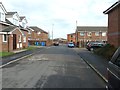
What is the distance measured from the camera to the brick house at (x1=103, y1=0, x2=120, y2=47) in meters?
25.6

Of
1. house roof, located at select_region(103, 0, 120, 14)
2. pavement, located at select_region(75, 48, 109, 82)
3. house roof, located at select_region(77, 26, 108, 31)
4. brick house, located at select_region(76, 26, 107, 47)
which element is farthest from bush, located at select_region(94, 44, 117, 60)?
house roof, located at select_region(77, 26, 108, 31)

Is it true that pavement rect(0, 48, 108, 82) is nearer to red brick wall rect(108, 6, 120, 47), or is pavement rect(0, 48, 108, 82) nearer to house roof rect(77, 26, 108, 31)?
red brick wall rect(108, 6, 120, 47)

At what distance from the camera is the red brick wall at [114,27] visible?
25.7 meters

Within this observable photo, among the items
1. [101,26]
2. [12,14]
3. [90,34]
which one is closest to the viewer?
[12,14]

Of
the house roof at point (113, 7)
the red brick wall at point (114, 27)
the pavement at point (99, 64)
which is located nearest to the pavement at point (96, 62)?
the pavement at point (99, 64)

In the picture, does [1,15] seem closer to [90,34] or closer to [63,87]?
[63,87]

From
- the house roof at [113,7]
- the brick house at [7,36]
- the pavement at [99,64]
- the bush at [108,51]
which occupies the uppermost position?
the house roof at [113,7]

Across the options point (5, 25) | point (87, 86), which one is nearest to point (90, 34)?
point (5, 25)

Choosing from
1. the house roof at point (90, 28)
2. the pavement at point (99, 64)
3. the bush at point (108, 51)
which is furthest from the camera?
the house roof at point (90, 28)

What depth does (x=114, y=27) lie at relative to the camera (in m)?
27.6

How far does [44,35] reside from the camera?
107812mm

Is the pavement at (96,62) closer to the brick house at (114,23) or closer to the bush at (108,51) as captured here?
the bush at (108,51)

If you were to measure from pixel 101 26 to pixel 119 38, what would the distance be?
71832 mm

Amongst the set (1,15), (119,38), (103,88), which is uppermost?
(1,15)
